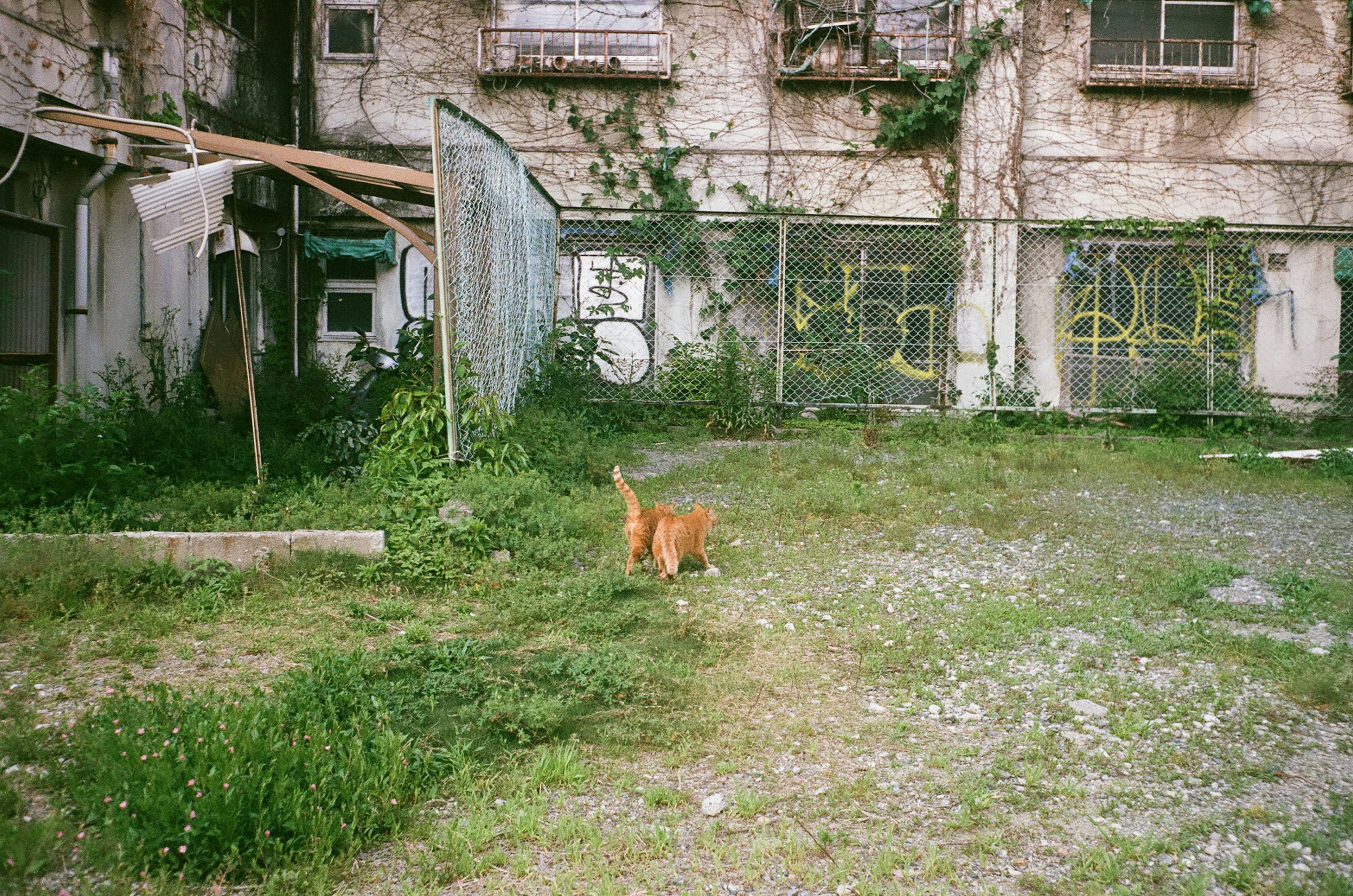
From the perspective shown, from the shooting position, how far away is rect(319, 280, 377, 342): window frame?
40.8 ft

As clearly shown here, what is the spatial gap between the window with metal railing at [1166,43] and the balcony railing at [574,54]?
17.8 feet

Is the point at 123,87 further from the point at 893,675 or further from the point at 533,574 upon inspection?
the point at 893,675

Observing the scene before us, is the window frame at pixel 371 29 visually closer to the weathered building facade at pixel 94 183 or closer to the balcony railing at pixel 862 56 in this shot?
the weathered building facade at pixel 94 183

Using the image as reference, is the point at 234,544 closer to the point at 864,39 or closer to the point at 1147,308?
the point at 864,39

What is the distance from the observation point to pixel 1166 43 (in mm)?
12484

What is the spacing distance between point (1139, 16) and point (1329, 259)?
386 cm

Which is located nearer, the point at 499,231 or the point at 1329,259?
the point at 499,231

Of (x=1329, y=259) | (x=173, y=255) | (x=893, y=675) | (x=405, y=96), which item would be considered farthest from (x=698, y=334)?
(x=893, y=675)

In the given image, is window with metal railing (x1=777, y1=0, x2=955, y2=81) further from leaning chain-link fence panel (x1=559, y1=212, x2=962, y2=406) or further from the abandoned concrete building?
leaning chain-link fence panel (x1=559, y1=212, x2=962, y2=406)

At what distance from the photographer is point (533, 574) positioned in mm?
4965

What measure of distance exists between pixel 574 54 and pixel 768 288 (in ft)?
12.5

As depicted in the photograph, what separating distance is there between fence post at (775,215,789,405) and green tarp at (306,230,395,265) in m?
4.79

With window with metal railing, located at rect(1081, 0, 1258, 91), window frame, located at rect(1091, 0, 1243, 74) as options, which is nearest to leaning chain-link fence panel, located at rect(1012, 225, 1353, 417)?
window with metal railing, located at rect(1081, 0, 1258, 91)

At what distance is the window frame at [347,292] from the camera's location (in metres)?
12.4
